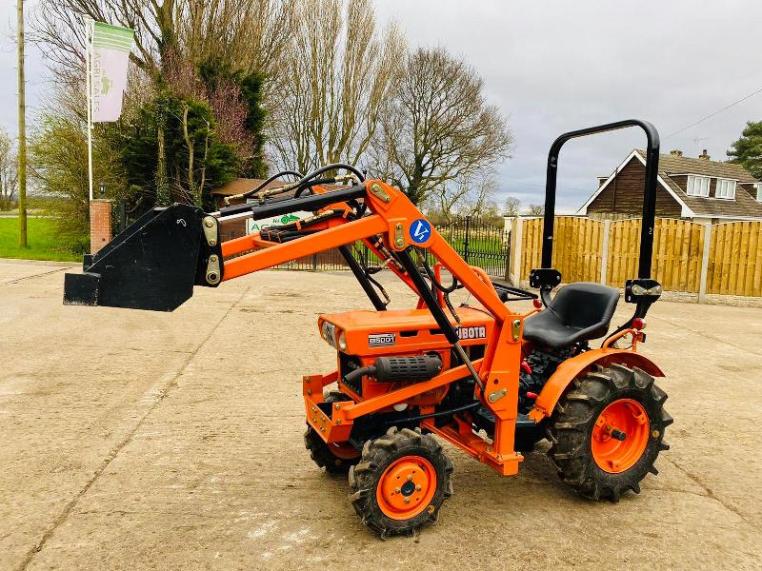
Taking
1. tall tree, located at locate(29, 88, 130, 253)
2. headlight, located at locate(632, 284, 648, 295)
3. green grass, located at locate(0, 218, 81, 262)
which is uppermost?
tall tree, located at locate(29, 88, 130, 253)

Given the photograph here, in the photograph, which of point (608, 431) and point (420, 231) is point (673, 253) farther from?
point (420, 231)

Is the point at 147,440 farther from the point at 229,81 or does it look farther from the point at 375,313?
the point at 229,81

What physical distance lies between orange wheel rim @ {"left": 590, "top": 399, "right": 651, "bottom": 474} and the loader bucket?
253 centimetres

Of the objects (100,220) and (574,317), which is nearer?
(574,317)

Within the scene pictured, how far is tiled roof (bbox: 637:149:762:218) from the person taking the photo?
29438 millimetres

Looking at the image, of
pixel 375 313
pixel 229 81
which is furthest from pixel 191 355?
pixel 229 81

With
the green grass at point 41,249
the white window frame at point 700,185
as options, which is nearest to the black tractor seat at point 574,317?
the green grass at point 41,249

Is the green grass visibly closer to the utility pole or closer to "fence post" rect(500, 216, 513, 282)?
the utility pole

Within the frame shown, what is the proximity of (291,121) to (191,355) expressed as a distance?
23414 millimetres

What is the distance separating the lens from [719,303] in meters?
13.6

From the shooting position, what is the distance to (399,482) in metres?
2.99

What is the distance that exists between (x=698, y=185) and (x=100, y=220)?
2809cm

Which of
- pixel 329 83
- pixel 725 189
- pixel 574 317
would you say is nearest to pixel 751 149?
pixel 725 189

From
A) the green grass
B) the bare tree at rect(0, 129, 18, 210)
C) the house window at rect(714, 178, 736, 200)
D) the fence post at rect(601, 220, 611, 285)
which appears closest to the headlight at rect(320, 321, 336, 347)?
the fence post at rect(601, 220, 611, 285)
